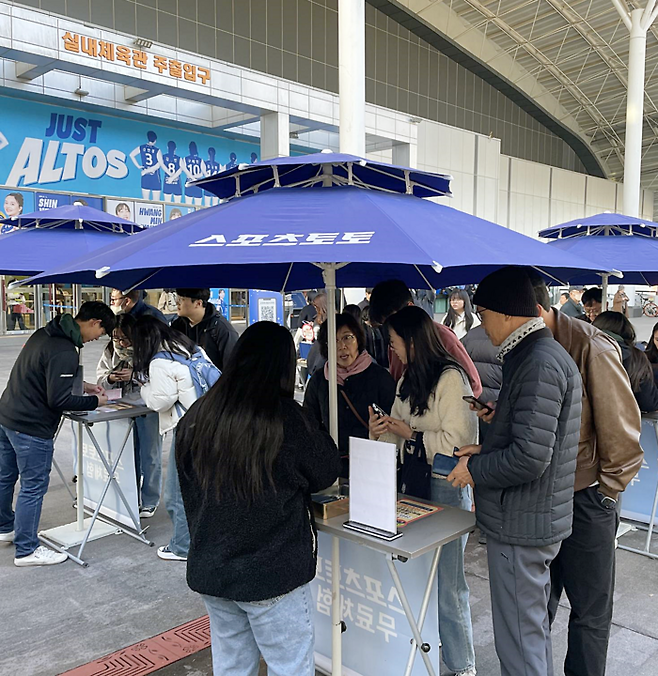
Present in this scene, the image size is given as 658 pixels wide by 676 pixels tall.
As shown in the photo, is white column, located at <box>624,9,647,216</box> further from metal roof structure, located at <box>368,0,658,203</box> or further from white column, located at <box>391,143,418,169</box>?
white column, located at <box>391,143,418,169</box>

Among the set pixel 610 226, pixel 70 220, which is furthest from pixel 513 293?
pixel 70 220

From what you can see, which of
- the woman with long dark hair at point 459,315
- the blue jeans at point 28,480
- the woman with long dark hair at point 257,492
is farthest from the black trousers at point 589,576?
the woman with long dark hair at point 459,315

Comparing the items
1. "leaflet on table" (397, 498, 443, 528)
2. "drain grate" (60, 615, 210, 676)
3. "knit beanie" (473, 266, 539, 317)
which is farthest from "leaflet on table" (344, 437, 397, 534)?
"drain grate" (60, 615, 210, 676)

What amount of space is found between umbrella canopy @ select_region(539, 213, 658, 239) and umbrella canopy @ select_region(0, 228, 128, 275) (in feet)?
12.4

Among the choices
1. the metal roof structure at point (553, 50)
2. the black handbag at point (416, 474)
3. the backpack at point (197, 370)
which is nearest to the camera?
the black handbag at point (416, 474)

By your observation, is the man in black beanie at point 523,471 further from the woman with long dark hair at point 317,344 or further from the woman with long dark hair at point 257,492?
the woman with long dark hair at point 317,344

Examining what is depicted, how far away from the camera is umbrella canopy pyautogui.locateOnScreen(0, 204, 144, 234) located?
527 centimetres

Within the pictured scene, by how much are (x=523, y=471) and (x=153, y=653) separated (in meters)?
2.33

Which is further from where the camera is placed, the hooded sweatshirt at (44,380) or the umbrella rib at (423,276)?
the hooded sweatshirt at (44,380)

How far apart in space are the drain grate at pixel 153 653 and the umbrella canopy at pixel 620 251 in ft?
→ 11.3

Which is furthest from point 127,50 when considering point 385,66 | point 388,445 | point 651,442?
point 388,445

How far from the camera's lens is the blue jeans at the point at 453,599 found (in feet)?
9.68

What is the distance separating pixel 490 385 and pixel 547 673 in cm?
246

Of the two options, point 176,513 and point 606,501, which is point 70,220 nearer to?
point 176,513
